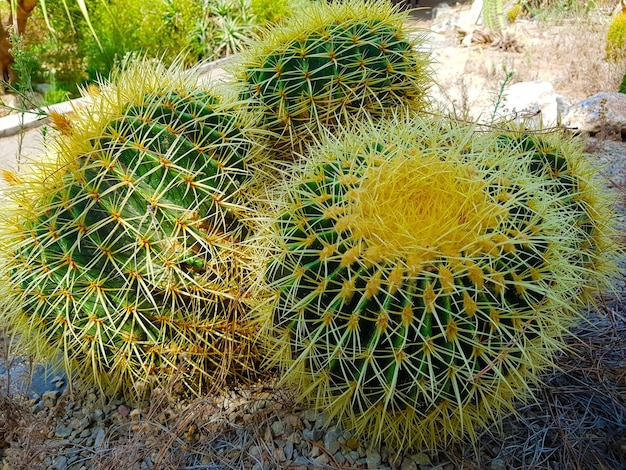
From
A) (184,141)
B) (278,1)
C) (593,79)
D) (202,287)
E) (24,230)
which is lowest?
(593,79)

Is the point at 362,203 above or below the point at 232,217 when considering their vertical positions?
above

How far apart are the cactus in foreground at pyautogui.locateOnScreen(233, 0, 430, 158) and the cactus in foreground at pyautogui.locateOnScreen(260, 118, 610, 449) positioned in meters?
0.78

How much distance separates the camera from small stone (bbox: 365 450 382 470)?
1802mm

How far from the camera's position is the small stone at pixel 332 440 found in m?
1.88

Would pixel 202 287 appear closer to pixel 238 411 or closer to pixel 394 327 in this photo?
pixel 238 411

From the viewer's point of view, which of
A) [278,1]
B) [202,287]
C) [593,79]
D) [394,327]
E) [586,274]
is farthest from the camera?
[278,1]

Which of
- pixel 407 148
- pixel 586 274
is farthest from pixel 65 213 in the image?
pixel 586 274

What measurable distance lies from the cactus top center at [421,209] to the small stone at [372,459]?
769mm

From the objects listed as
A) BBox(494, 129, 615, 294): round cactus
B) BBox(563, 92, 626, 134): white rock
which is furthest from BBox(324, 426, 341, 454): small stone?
BBox(563, 92, 626, 134): white rock

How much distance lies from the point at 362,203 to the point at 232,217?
684mm

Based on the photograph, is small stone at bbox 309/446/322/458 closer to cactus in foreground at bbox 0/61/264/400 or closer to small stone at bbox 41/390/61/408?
cactus in foreground at bbox 0/61/264/400

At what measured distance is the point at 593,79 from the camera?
6539 millimetres

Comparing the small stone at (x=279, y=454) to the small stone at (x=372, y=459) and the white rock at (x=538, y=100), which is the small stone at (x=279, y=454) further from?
the white rock at (x=538, y=100)

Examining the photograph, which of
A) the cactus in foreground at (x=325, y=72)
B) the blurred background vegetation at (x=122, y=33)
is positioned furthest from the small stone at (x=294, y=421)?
the blurred background vegetation at (x=122, y=33)
